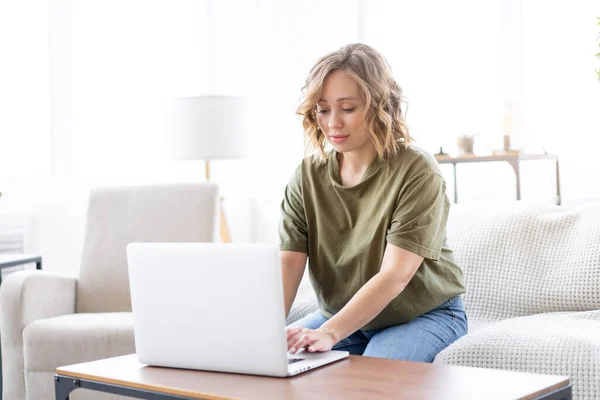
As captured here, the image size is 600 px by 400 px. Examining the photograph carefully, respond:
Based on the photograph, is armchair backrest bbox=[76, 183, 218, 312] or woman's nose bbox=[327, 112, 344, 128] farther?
armchair backrest bbox=[76, 183, 218, 312]

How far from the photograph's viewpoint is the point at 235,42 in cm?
561

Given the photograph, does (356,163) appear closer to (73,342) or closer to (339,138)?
(339,138)

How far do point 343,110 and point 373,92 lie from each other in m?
0.08

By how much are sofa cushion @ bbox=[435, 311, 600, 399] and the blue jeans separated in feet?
0.16

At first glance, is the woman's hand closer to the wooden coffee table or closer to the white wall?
the wooden coffee table

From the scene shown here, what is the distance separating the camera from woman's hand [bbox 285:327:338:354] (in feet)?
5.44

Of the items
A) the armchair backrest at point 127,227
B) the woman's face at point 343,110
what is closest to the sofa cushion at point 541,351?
the woman's face at point 343,110

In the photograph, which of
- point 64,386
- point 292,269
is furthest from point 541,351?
point 64,386

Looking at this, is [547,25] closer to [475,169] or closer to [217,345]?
[475,169]

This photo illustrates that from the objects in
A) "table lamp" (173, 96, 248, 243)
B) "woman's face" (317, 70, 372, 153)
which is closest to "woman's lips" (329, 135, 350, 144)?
"woman's face" (317, 70, 372, 153)

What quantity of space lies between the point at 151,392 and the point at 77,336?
1.43 meters

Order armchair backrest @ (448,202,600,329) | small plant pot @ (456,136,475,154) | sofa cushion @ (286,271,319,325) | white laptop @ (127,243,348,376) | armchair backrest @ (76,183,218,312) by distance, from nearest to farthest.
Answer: white laptop @ (127,243,348,376), armchair backrest @ (448,202,600,329), sofa cushion @ (286,271,319,325), armchair backrest @ (76,183,218,312), small plant pot @ (456,136,475,154)

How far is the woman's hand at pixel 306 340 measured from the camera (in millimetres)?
1659

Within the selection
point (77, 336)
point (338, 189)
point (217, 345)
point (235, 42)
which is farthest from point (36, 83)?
→ point (217, 345)
